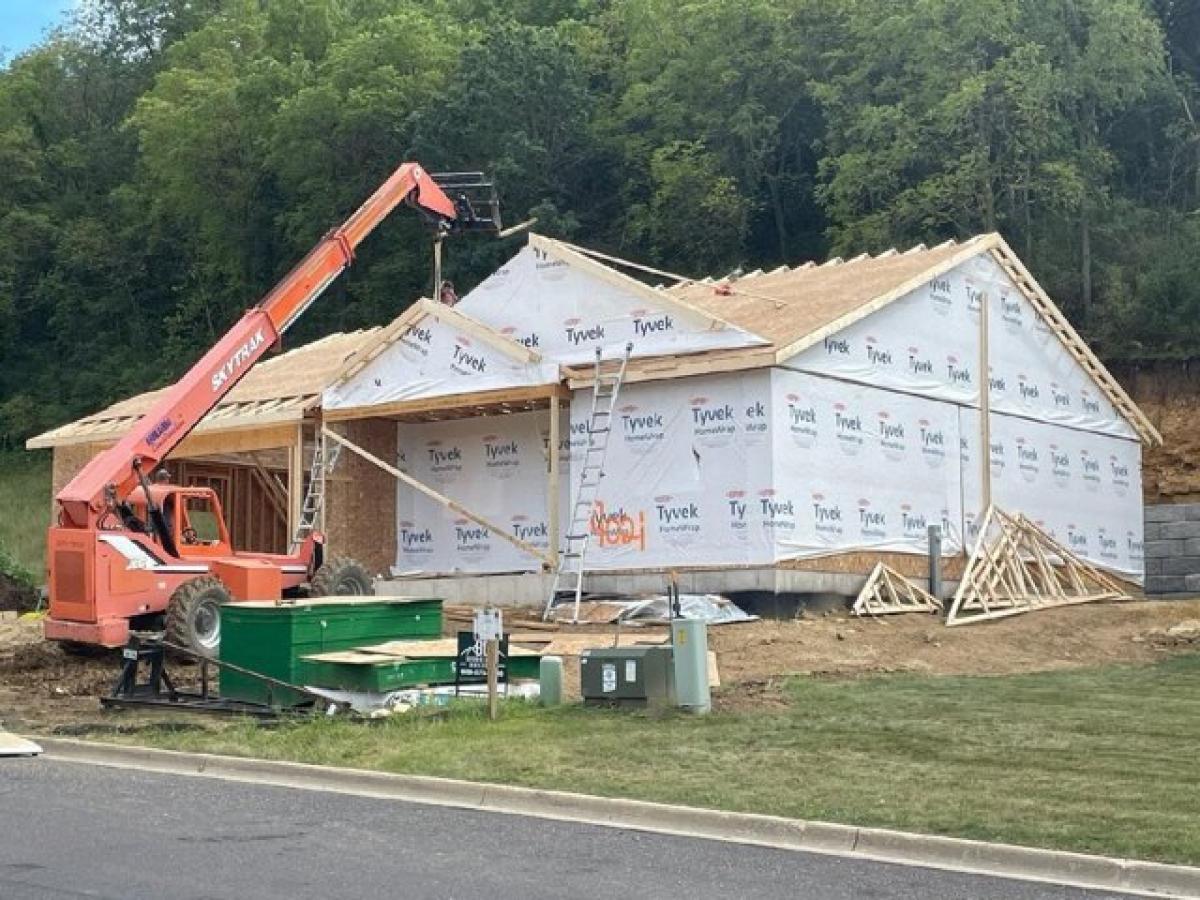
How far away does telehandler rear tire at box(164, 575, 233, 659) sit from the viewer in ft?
57.0

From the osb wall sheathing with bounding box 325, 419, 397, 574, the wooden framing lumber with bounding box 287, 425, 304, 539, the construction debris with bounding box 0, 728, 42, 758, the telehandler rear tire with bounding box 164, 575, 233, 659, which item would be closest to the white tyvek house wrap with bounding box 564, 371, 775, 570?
the osb wall sheathing with bounding box 325, 419, 397, 574

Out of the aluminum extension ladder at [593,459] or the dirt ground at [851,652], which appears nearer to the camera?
the dirt ground at [851,652]

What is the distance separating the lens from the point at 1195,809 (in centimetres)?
966

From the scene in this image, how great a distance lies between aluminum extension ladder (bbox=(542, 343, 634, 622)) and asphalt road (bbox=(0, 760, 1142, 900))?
11431mm

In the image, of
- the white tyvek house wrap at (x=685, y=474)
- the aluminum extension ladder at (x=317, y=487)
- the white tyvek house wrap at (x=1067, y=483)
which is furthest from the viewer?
the aluminum extension ladder at (x=317, y=487)

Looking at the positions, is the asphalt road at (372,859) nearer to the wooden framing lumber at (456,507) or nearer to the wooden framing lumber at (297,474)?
the wooden framing lumber at (456,507)

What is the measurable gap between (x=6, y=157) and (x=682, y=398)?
172 ft

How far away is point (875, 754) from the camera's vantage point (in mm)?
11891

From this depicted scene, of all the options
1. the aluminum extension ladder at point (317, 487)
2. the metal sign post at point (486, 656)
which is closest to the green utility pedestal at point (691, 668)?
the metal sign post at point (486, 656)

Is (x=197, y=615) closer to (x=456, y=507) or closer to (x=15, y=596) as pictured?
(x=456, y=507)

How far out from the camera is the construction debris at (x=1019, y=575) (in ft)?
72.0

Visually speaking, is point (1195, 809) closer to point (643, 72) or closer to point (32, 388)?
point (643, 72)

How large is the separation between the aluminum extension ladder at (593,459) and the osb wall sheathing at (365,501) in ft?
16.5

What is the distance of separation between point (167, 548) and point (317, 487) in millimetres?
6134
